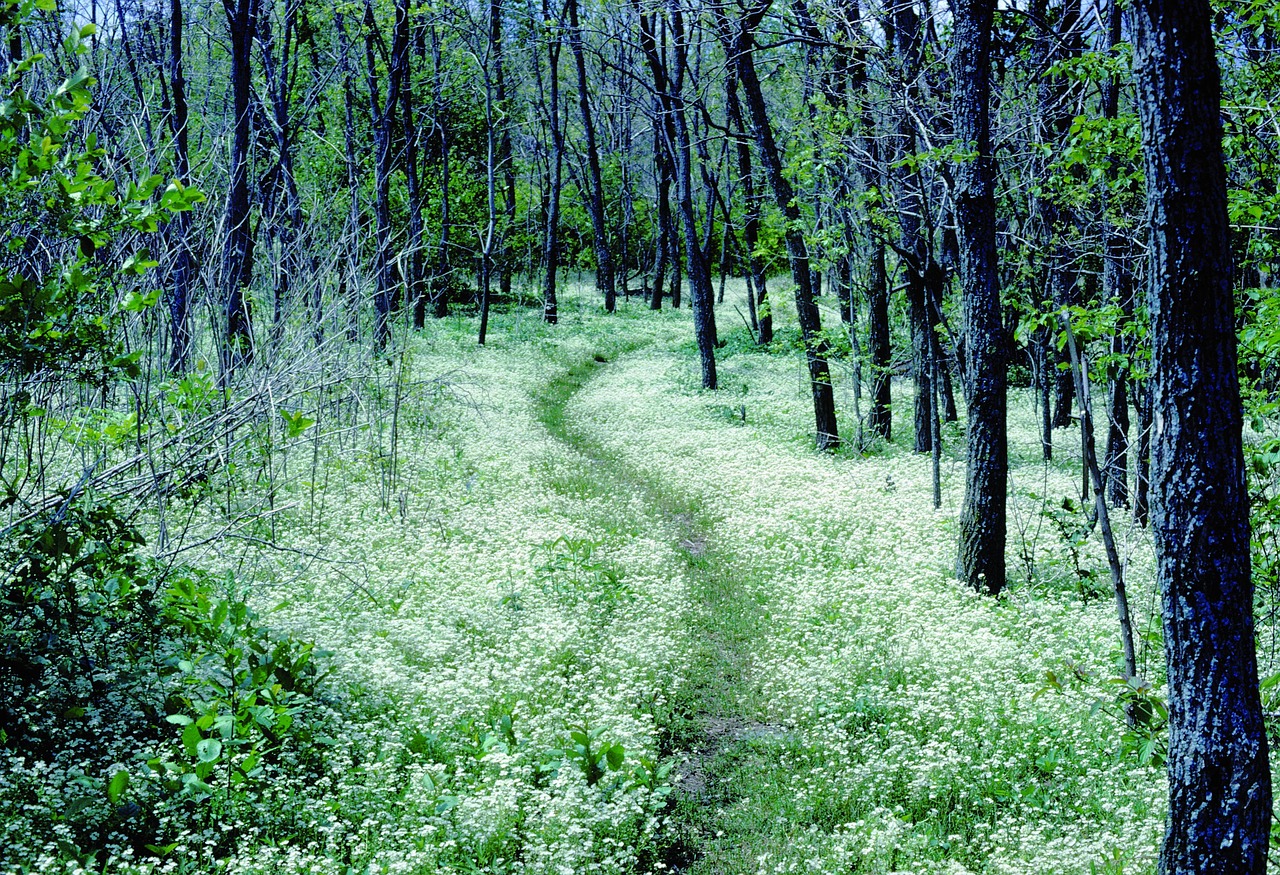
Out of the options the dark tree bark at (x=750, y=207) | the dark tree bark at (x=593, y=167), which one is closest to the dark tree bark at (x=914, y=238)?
the dark tree bark at (x=750, y=207)

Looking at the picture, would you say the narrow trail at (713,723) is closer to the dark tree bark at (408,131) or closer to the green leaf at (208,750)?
the green leaf at (208,750)

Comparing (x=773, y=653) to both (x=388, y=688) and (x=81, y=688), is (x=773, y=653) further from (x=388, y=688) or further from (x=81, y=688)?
(x=81, y=688)

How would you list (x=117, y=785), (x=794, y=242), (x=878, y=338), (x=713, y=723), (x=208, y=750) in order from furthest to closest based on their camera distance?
(x=878, y=338) → (x=794, y=242) → (x=713, y=723) → (x=208, y=750) → (x=117, y=785)

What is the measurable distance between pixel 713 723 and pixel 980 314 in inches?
199

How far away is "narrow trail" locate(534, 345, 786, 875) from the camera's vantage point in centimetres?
552

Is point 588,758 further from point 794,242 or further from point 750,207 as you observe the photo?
point 750,207

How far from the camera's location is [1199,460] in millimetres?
3602

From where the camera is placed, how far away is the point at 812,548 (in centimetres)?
1066

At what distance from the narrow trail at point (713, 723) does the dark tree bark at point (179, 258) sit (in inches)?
249

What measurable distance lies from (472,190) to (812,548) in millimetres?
33176

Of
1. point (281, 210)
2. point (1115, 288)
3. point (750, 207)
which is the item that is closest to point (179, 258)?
point (281, 210)

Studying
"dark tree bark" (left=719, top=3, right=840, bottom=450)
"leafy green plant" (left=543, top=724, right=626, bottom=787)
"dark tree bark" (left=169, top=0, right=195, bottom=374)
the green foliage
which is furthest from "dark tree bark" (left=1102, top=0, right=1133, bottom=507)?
"dark tree bark" (left=169, top=0, right=195, bottom=374)

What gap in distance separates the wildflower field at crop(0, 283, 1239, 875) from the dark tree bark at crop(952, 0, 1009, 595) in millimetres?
638

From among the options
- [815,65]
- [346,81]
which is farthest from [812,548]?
[346,81]
